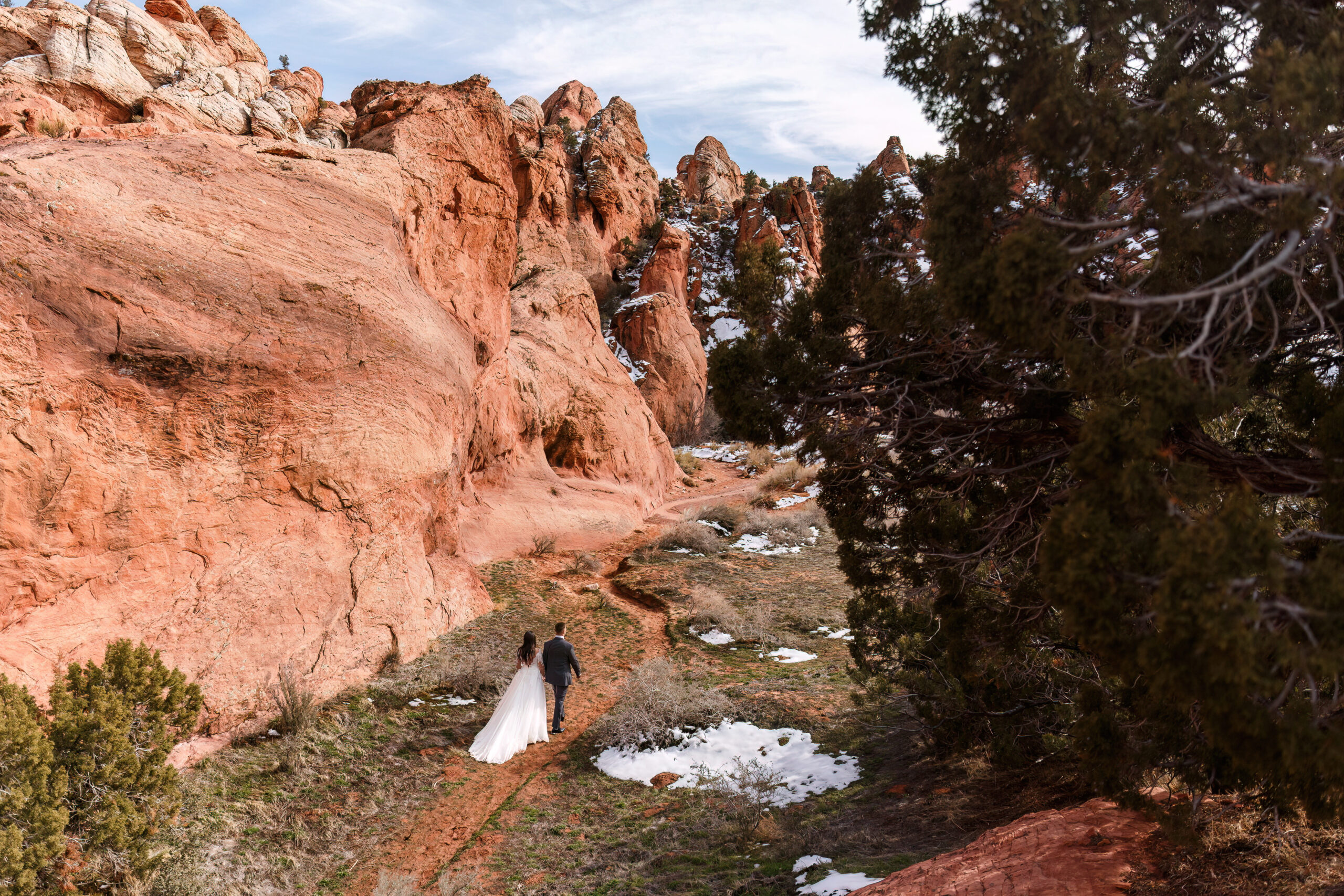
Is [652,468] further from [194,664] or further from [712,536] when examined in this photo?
[194,664]

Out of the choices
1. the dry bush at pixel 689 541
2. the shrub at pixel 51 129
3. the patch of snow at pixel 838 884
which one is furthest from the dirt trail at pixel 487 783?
the shrub at pixel 51 129

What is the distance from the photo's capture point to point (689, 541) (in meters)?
18.9

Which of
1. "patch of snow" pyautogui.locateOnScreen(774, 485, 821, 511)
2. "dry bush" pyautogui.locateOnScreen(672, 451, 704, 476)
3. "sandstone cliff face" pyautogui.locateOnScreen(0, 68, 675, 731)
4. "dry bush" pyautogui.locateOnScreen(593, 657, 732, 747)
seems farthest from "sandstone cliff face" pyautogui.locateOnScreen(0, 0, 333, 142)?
"dry bush" pyautogui.locateOnScreen(672, 451, 704, 476)

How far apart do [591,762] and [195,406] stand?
21.6ft

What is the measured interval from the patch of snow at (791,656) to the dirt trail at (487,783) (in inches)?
78.0

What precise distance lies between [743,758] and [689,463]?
26254 mm

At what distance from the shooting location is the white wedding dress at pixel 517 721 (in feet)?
28.8

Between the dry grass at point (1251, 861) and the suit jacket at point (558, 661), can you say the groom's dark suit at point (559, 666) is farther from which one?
the dry grass at point (1251, 861)

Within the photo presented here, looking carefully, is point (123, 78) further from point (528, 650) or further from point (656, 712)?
point (656, 712)

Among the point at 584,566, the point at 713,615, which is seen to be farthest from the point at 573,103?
the point at 713,615

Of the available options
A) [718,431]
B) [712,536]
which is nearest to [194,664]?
[712,536]

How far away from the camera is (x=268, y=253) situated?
384 inches

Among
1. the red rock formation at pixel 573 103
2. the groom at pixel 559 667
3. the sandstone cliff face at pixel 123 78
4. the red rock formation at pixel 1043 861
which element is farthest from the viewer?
the red rock formation at pixel 573 103

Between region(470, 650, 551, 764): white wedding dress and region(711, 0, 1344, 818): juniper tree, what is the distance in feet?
15.5
